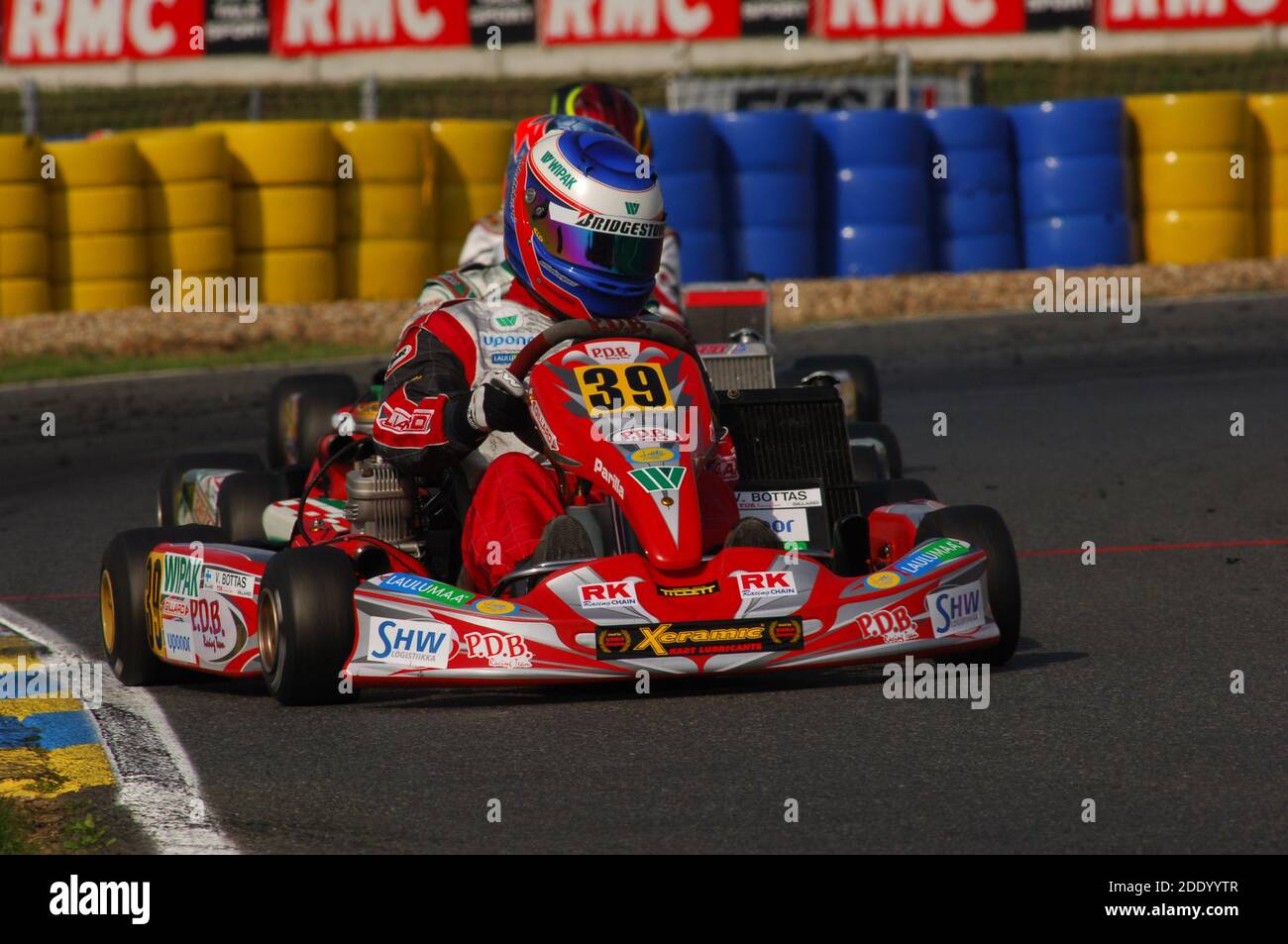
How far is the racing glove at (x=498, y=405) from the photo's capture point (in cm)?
556

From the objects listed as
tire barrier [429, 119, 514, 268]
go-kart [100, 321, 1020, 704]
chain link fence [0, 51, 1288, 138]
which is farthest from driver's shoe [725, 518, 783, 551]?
chain link fence [0, 51, 1288, 138]

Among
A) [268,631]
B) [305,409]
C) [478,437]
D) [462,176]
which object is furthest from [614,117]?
[462,176]

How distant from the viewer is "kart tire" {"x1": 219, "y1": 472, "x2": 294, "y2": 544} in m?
6.68

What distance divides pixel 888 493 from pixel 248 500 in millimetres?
1818

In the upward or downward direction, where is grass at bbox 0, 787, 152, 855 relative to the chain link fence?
downward

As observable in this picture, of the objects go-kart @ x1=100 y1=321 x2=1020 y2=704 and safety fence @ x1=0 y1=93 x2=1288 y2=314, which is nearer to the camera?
go-kart @ x1=100 y1=321 x2=1020 y2=704

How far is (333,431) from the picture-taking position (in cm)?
720

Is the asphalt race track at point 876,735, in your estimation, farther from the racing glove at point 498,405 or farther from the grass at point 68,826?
the racing glove at point 498,405

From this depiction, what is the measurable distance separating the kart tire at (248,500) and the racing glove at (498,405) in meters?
1.26

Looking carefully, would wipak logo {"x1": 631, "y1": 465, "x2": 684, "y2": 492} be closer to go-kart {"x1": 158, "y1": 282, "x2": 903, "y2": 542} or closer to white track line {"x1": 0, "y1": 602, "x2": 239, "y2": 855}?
white track line {"x1": 0, "y1": 602, "x2": 239, "y2": 855}

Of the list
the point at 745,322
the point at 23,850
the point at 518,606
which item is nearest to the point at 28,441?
the point at 745,322

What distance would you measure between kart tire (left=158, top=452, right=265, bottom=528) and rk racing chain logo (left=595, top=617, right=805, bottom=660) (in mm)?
2631
